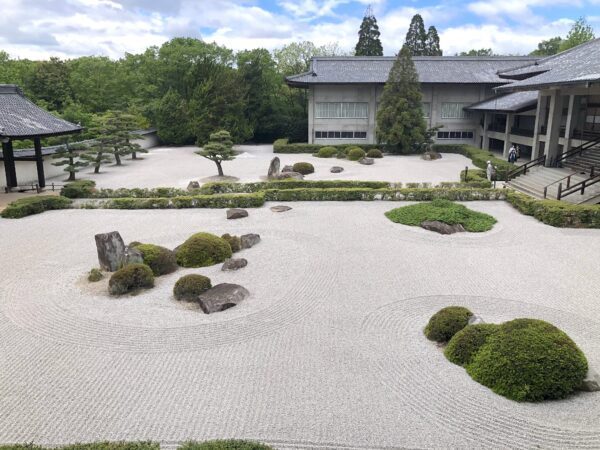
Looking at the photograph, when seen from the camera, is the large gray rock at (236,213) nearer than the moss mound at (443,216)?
No

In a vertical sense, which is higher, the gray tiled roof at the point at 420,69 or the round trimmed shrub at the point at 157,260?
the gray tiled roof at the point at 420,69

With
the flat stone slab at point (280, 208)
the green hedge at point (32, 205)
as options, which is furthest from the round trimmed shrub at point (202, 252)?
the green hedge at point (32, 205)

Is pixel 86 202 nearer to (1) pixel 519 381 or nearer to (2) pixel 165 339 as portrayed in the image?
(2) pixel 165 339

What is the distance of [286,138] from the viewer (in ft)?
168

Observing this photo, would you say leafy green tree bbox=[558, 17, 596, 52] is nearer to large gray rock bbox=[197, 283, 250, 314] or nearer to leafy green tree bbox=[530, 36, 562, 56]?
leafy green tree bbox=[530, 36, 562, 56]

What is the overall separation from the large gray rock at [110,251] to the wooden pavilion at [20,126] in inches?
590

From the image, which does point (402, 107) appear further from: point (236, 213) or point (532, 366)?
point (532, 366)

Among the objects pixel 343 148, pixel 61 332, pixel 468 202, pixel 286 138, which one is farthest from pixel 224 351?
pixel 286 138

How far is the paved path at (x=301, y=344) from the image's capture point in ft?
24.8

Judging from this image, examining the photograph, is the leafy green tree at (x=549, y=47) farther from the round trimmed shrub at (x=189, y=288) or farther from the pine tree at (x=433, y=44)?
the round trimmed shrub at (x=189, y=288)

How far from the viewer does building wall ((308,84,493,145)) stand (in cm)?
4678

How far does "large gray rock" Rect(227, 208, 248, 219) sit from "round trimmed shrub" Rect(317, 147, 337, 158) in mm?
21671

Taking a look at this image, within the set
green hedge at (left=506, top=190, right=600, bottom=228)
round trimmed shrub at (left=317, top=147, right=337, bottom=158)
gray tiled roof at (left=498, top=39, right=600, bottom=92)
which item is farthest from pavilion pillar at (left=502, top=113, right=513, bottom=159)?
green hedge at (left=506, top=190, right=600, bottom=228)

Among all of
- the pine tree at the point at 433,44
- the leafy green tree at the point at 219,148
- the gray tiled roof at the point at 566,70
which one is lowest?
the leafy green tree at the point at 219,148
